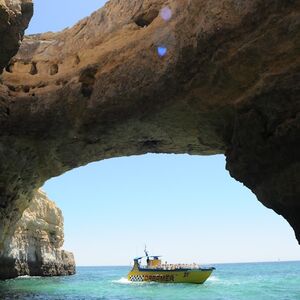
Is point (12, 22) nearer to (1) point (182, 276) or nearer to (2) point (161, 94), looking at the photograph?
(2) point (161, 94)

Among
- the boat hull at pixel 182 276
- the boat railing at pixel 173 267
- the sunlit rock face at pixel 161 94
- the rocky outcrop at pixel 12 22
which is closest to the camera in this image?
the sunlit rock face at pixel 161 94

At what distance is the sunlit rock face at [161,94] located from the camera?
28.4 feet

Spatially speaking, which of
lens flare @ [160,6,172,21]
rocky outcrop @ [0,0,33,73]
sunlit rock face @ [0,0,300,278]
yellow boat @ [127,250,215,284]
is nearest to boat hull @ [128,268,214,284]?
yellow boat @ [127,250,215,284]

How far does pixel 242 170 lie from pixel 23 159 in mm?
7053

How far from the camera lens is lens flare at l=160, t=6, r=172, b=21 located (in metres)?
10.8

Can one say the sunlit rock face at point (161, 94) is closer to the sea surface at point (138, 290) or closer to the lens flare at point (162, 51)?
the lens flare at point (162, 51)

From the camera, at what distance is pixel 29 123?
12617mm

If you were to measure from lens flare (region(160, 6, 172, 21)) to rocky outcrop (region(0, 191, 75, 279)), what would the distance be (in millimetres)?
27779

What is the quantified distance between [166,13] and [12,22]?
3.83 meters

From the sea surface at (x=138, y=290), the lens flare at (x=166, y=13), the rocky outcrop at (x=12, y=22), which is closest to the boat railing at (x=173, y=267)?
the sea surface at (x=138, y=290)

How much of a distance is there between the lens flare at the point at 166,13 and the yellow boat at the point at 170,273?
26.2 meters

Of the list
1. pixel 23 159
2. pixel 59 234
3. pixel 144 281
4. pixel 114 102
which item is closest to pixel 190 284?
pixel 144 281

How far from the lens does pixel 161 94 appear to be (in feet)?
34.0

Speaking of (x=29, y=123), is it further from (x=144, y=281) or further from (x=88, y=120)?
(x=144, y=281)
